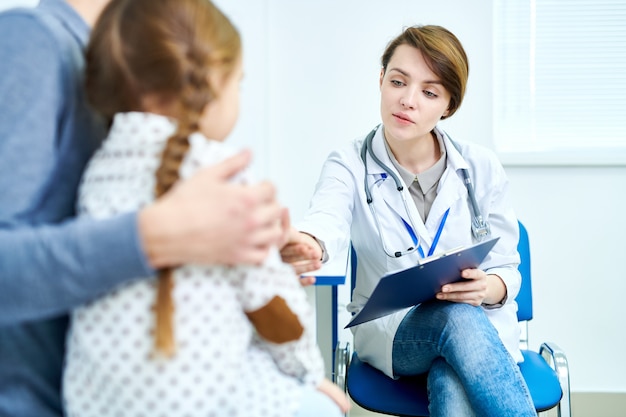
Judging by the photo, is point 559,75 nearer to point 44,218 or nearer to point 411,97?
point 411,97

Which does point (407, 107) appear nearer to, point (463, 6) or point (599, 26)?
point (463, 6)

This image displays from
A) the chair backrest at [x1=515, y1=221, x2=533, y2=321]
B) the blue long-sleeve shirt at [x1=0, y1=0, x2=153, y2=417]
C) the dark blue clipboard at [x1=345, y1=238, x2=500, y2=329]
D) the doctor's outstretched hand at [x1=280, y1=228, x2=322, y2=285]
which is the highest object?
the blue long-sleeve shirt at [x1=0, y1=0, x2=153, y2=417]

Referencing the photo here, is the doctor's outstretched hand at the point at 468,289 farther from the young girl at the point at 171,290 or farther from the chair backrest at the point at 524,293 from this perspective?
the young girl at the point at 171,290

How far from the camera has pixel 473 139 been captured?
109 inches

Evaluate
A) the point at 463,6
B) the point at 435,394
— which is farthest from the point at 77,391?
the point at 463,6

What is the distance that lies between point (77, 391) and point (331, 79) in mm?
2237

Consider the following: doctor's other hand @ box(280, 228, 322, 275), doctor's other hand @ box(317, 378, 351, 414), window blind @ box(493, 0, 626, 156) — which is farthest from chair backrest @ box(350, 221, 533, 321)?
doctor's other hand @ box(317, 378, 351, 414)

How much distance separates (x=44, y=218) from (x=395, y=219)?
114 cm

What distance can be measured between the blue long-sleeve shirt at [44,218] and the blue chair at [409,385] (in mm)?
951

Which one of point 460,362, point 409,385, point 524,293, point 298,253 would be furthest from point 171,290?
point 524,293

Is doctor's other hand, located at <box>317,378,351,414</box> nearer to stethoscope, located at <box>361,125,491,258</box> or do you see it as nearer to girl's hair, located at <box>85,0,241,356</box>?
girl's hair, located at <box>85,0,241,356</box>

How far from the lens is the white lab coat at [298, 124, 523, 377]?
1689 mm

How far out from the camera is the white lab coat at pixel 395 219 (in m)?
1.69

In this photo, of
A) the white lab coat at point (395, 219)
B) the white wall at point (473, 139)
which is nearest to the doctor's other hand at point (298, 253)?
the white lab coat at point (395, 219)
